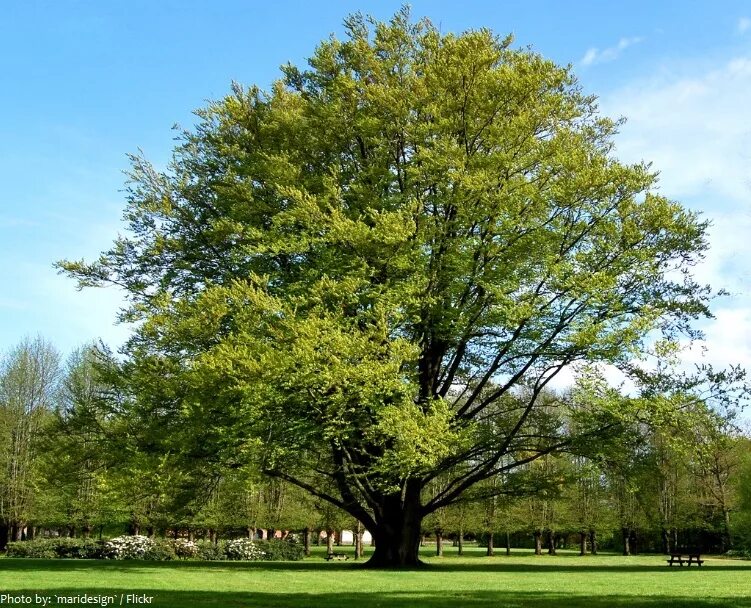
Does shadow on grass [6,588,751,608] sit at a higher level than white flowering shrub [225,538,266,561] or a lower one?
higher

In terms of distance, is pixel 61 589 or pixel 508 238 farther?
pixel 508 238

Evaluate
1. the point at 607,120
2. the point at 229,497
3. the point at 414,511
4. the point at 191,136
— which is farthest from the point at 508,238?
the point at 229,497

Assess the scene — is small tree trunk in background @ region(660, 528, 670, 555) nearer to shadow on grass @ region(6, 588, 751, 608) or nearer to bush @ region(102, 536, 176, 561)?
bush @ region(102, 536, 176, 561)

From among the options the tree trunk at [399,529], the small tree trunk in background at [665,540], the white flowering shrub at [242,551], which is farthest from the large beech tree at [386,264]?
the small tree trunk in background at [665,540]

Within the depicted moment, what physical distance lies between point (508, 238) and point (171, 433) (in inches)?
452

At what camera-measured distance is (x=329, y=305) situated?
21.3 metres

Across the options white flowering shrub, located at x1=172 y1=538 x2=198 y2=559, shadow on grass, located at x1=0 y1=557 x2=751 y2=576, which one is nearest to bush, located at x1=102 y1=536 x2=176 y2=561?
white flowering shrub, located at x1=172 y1=538 x2=198 y2=559

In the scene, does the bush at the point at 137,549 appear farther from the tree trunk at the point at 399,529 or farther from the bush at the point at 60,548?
the tree trunk at the point at 399,529

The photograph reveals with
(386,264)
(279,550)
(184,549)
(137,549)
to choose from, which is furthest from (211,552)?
(386,264)

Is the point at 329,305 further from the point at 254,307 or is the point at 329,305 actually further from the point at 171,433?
the point at 171,433

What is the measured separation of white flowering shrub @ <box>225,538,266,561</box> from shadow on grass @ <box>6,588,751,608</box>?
20.6 m

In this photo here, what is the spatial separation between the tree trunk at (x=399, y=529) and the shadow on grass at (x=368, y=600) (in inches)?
411

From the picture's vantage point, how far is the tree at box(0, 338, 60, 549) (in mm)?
45812

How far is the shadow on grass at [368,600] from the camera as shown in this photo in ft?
40.4
